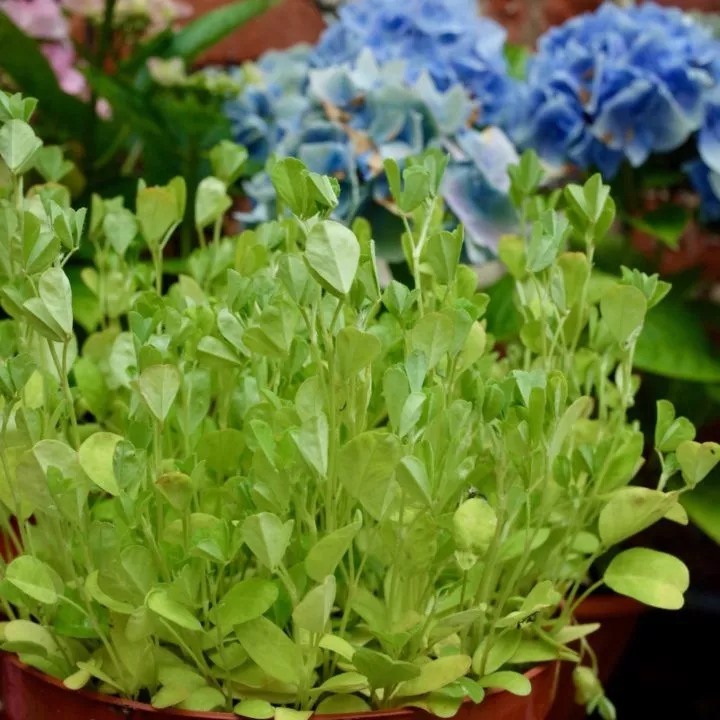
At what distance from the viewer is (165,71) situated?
0.76 m

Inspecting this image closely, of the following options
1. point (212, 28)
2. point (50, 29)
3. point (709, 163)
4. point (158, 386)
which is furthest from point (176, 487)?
point (50, 29)

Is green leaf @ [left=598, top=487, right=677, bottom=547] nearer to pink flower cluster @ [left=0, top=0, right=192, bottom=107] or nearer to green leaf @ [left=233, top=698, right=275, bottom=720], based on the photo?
green leaf @ [left=233, top=698, right=275, bottom=720]

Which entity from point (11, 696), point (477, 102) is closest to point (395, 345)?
point (11, 696)

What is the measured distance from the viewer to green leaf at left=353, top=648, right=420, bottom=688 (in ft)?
0.93

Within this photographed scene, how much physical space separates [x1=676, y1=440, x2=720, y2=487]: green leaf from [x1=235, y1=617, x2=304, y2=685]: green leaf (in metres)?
0.14

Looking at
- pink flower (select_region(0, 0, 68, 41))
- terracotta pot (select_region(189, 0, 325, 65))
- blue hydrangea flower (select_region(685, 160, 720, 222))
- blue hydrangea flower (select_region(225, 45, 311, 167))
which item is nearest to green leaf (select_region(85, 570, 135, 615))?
blue hydrangea flower (select_region(225, 45, 311, 167))

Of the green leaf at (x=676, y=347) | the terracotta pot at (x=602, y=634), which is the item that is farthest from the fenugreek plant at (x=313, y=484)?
the green leaf at (x=676, y=347)

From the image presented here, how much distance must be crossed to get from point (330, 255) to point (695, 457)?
0.47 ft

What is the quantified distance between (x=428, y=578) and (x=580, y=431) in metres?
0.12

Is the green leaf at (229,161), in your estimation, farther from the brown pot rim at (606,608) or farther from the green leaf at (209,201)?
the brown pot rim at (606,608)

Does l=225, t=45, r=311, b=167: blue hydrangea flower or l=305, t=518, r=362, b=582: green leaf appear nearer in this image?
l=305, t=518, r=362, b=582: green leaf

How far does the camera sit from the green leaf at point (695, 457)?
1.06ft

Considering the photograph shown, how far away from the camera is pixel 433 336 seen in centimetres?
31

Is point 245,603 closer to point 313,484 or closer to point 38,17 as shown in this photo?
point 313,484
